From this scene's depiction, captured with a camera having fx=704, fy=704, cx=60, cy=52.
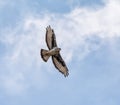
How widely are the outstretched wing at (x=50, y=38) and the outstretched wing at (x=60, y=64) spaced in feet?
3.40

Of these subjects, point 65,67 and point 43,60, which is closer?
point 43,60

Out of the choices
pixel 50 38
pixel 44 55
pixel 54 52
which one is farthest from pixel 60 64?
pixel 44 55

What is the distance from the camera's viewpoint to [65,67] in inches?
2441

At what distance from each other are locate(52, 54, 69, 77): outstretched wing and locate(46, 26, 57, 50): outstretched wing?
1038 millimetres

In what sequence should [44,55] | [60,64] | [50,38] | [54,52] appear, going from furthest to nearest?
[60,64]
[50,38]
[54,52]
[44,55]

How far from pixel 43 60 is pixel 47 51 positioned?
1513 mm

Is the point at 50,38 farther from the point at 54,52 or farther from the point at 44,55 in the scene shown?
the point at 44,55

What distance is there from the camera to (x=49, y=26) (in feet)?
202

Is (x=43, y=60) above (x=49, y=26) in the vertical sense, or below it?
below

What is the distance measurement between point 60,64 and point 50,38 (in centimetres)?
247

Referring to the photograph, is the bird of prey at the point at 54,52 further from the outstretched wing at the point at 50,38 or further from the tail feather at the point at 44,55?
the tail feather at the point at 44,55

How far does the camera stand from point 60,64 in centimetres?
6172

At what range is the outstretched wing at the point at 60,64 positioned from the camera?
61344 millimetres

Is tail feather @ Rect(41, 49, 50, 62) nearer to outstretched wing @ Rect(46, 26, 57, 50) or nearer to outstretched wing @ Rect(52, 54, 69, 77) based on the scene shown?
outstretched wing @ Rect(46, 26, 57, 50)
